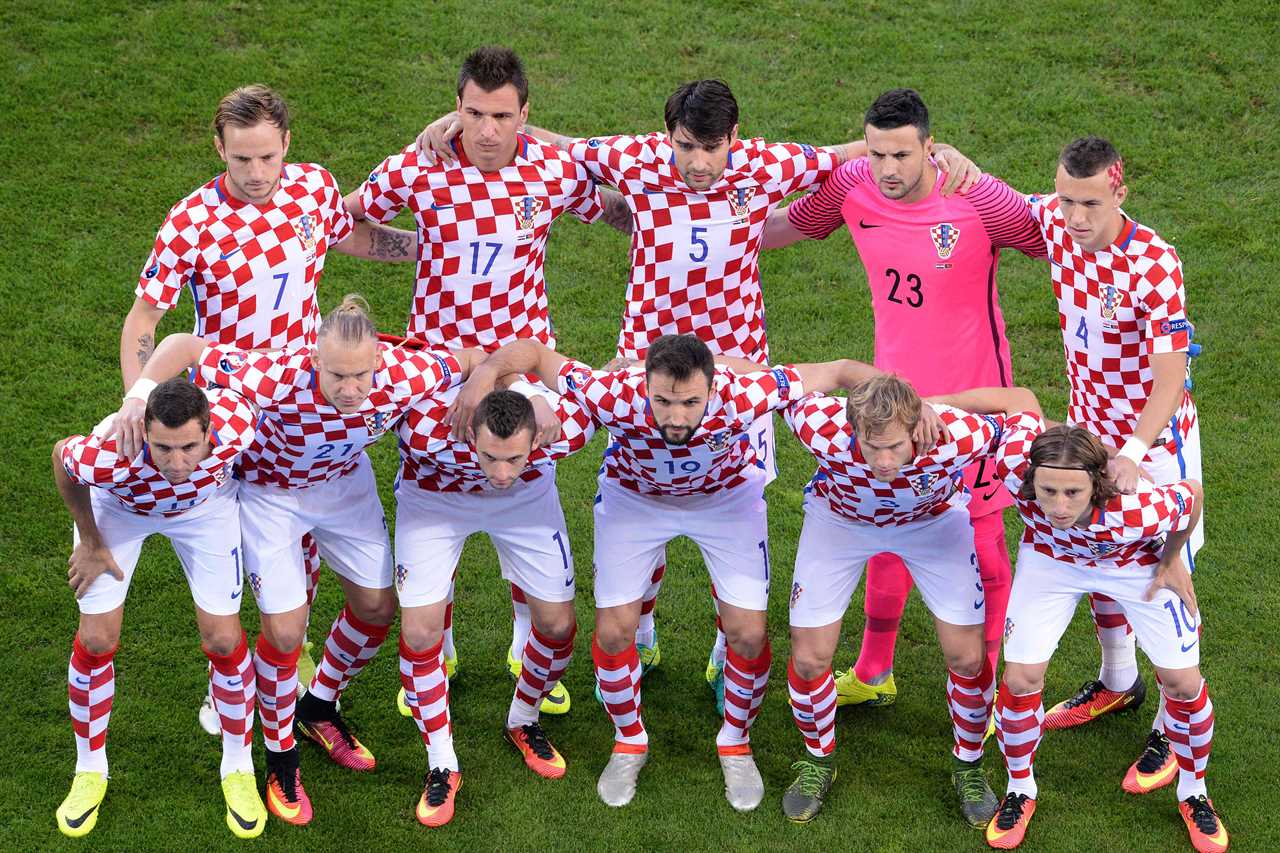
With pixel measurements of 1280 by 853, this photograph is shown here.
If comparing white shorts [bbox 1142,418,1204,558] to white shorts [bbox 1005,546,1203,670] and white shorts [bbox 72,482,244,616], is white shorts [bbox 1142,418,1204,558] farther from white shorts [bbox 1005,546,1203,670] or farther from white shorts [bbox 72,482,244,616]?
white shorts [bbox 72,482,244,616]

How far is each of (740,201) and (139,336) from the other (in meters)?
2.84

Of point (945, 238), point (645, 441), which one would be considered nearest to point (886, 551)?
point (645, 441)

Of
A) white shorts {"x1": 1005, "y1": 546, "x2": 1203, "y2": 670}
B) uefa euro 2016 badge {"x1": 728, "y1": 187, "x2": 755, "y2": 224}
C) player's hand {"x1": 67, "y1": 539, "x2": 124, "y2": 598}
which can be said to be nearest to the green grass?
white shorts {"x1": 1005, "y1": 546, "x2": 1203, "y2": 670}

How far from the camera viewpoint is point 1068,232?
7.61m

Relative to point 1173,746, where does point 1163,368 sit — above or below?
above

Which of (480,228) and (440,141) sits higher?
(440,141)

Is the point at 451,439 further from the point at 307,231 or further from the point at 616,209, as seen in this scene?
the point at 616,209

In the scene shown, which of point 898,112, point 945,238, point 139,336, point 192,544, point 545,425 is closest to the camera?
point 545,425

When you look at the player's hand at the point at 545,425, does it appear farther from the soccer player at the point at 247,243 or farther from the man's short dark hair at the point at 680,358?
the soccer player at the point at 247,243

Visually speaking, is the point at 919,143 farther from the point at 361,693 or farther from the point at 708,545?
the point at 361,693

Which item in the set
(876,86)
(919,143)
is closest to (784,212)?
A: (919,143)

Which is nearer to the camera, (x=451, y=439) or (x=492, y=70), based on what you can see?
(x=451, y=439)

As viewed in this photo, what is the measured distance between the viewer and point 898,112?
764 centimetres

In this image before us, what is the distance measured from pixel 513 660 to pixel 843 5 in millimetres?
6879
